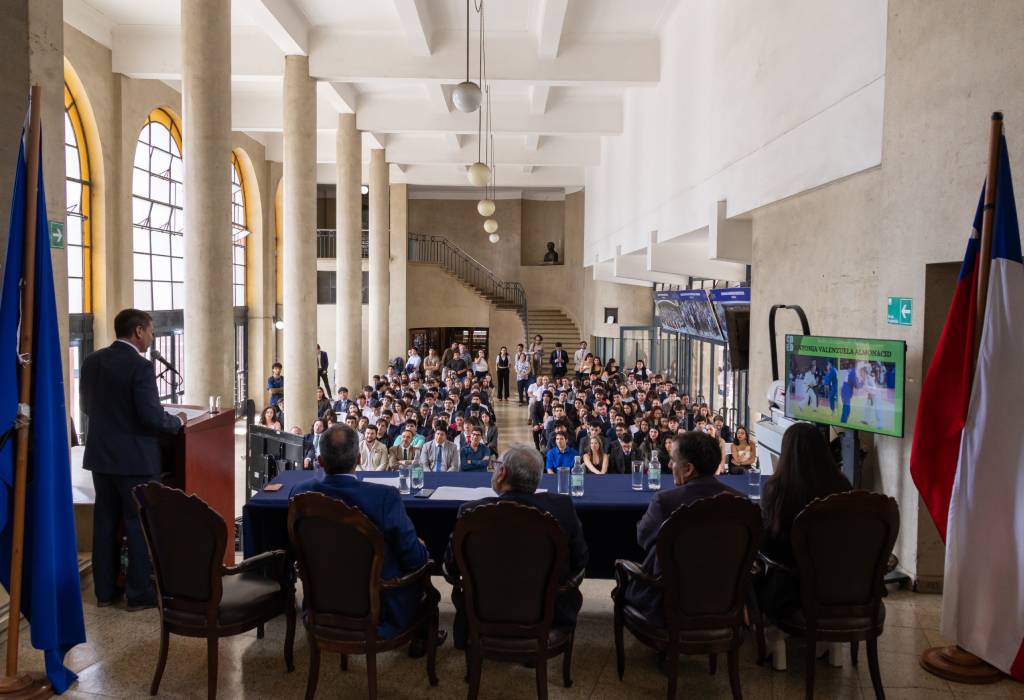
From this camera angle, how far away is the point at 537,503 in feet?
11.6

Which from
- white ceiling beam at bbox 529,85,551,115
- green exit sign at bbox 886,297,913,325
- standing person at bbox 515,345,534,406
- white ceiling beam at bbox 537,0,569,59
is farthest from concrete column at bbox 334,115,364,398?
green exit sign at bbox 886,297,913,325

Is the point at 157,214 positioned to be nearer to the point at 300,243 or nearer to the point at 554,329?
the point at 300,243

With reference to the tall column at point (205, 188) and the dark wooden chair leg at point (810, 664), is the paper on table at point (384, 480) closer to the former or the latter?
the dark wooden chair leg at point (810, 664)

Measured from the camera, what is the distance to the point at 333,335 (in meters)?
24.4

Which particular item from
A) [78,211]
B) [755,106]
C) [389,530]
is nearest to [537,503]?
[389,530]

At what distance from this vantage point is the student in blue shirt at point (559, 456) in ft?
30.5

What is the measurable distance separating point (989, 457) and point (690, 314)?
31.4 feet

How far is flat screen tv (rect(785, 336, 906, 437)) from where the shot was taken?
510 cm

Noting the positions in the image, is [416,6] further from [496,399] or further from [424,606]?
[496,399]

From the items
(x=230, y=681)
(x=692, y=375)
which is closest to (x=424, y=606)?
(x=230, y=681)

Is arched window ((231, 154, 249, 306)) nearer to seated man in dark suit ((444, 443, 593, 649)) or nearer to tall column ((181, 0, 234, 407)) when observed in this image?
tall column ((181, 0, 234, 407))

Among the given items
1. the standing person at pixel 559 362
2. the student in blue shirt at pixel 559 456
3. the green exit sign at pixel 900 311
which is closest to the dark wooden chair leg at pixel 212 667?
the green exit sign at pixel 900 311

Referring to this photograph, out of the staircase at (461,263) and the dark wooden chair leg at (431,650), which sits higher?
the staircase at (461,263)

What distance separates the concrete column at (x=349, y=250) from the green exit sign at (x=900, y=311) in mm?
13102
